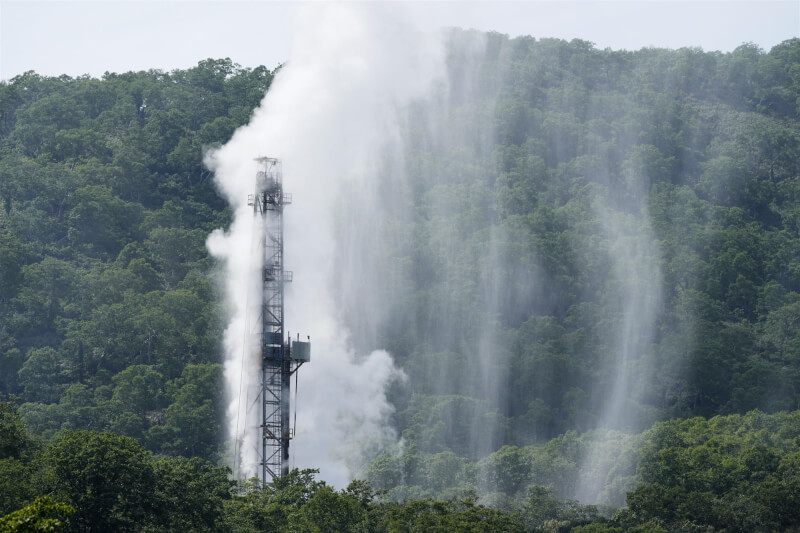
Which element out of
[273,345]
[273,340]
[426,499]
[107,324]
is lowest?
[426,499]

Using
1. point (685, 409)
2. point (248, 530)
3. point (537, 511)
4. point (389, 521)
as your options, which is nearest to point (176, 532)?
point (248, 530)

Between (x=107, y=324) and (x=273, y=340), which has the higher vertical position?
(x=107, y=324)

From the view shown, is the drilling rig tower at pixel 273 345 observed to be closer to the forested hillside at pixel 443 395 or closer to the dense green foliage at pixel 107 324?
the forested hillside at pixel 443 395

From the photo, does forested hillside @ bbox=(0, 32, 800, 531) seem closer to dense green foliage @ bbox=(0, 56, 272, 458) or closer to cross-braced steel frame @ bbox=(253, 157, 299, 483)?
dense green foliage @ bbox=(0, 56, 272, 458)

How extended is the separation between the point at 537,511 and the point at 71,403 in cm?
5851

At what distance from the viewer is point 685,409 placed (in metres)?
176

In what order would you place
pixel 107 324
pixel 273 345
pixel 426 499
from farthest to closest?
1. pixel 107 324
2. pixel 273 345
3. pixel 426 499

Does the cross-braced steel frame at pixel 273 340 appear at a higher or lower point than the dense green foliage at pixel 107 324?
lower

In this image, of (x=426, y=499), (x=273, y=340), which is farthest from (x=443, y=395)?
(x=273, y=340)

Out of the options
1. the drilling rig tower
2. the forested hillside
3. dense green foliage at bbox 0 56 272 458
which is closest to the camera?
the drilling rig tower

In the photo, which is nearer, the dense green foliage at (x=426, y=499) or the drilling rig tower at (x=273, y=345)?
the dense green foliage at (x=426, y=499)

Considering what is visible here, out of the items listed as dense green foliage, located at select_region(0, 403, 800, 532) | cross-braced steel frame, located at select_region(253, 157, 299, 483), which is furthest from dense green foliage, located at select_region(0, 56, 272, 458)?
cross-braced steel frame, located at select_region(253, 157, 299, 483)

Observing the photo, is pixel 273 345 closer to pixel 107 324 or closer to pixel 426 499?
pixel 426 499

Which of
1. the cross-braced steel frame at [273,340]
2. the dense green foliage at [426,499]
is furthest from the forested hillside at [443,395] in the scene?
the cross-braced steel frame at [273,340]
